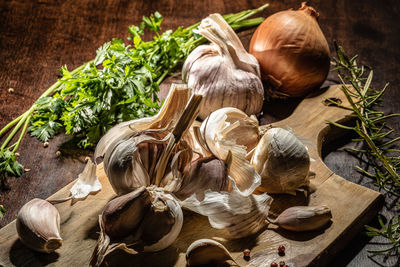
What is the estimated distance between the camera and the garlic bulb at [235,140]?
1.17 metres

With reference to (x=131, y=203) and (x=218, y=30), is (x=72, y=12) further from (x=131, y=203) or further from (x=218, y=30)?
(x=131, y=203)

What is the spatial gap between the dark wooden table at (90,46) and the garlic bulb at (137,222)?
1.19 ft

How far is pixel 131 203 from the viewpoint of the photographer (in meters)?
1.00

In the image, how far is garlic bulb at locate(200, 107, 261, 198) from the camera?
1170 millimetres

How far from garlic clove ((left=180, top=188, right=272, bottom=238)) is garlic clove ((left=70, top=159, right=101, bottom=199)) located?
Answer: 26 cm

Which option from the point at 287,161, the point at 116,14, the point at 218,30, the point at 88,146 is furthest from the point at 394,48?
the point at 88,146

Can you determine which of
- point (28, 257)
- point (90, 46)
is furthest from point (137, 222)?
point (90, 46)

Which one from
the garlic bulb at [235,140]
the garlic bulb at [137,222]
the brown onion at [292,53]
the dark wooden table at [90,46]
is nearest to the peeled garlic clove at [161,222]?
the garlic bulb at [137,222]

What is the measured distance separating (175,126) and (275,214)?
0.36 m

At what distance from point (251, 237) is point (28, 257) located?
21.3 inches

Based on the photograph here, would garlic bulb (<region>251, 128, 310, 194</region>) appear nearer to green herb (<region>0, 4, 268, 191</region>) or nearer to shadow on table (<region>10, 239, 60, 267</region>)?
green herb (<region>0, 4, 268, 191</region>)

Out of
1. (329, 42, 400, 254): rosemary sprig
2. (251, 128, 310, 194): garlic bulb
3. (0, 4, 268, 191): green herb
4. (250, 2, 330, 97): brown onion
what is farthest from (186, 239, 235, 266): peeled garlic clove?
(250, 2, 330, 97): brown onion

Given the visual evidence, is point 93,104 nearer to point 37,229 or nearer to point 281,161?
point 37,229

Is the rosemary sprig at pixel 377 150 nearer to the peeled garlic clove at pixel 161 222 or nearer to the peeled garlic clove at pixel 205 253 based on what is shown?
the peeled garlic clove at pixel 205 253
